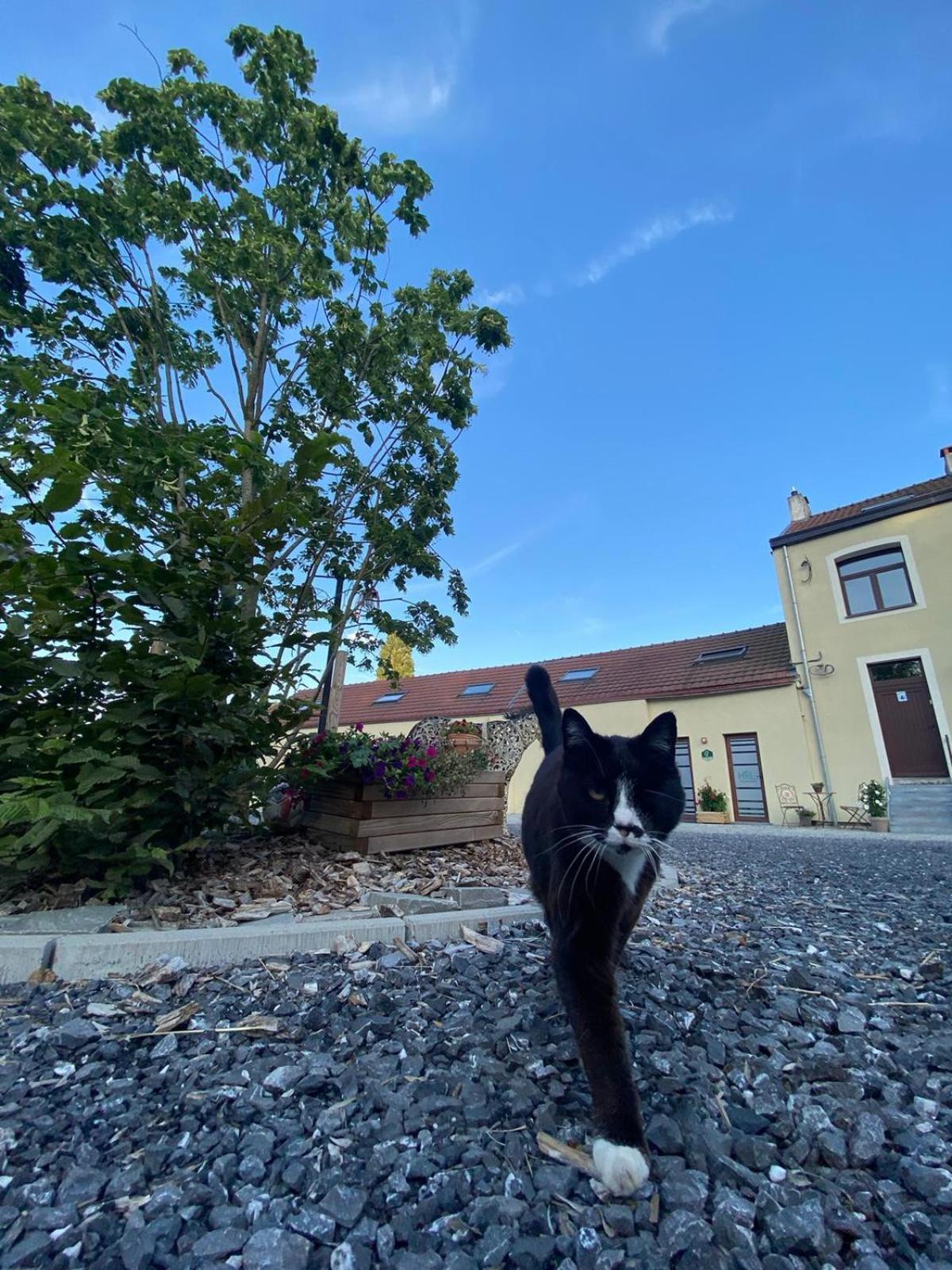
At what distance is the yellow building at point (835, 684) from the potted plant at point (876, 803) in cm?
16

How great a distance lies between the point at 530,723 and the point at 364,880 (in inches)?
133

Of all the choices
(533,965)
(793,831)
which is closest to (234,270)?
(533,965)

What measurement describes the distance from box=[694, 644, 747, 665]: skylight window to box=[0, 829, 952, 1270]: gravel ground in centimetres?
1291

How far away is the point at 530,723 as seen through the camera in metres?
6.31

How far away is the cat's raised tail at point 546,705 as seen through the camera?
275 cm

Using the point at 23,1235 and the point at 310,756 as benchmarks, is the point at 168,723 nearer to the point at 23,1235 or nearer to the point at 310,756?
the point at 310,756

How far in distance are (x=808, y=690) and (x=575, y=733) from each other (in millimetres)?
12207

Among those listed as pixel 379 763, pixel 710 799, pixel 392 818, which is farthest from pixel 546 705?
pixel 710 799

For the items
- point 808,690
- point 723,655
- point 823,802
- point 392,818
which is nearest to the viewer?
point 392,818

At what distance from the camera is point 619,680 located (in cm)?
1518

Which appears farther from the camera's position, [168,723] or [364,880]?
[364,880]

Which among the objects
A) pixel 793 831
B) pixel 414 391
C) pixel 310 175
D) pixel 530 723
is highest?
pixel 310 175

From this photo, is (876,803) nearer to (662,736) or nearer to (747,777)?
(747,777)

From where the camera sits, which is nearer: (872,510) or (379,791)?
(379,791)
